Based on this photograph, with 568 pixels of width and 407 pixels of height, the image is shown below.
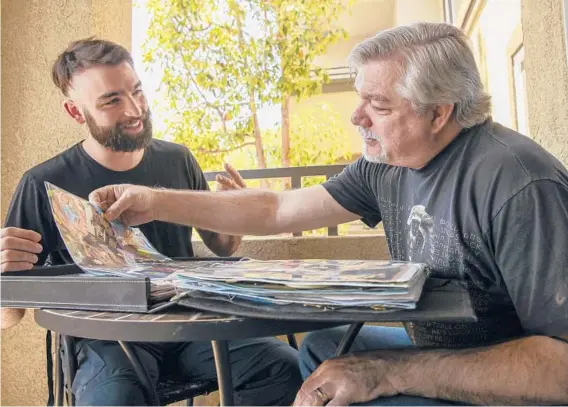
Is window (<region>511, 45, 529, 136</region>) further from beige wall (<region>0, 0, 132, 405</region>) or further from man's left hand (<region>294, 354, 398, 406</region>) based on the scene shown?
beige wall (<region>0, 0, 132, 405</region>)

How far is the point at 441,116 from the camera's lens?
1.15 meters

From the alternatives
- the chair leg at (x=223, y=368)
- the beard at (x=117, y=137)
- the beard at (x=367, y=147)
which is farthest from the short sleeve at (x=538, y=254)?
the beard at (x=117, y=137)

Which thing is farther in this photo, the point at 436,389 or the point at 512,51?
the point at 512,51

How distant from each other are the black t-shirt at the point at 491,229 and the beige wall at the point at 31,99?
1670mm

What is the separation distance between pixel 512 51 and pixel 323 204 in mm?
1424

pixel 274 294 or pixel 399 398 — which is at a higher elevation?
pixel 274 294

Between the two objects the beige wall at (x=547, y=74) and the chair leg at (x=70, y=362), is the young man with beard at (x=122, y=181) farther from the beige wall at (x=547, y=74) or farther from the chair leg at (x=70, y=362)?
the beige wall at (x=547, y=74)

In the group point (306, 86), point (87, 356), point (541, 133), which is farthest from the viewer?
point (306, 86)

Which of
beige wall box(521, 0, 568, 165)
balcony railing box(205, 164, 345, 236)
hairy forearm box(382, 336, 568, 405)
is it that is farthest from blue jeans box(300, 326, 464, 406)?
balcony railing box(205, 164, 345, 236)

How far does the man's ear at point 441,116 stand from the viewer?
1141 mm

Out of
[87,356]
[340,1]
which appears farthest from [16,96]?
[340,1]

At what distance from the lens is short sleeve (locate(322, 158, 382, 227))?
1.51m

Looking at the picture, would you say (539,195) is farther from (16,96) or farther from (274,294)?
(16,96)

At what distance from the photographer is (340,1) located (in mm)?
4016
